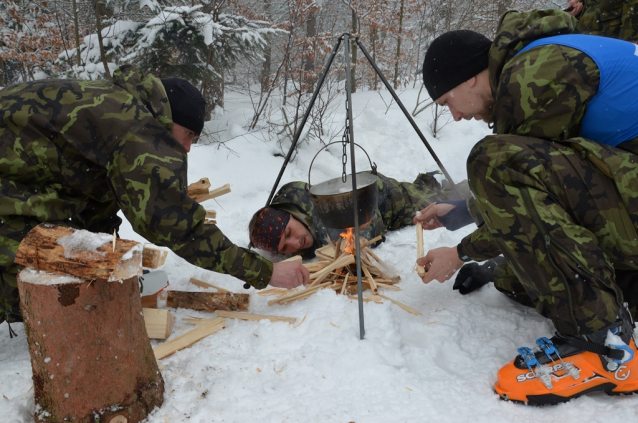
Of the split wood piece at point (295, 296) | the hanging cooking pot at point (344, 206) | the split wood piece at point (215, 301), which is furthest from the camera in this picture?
the split wood piece at point (295, 296)

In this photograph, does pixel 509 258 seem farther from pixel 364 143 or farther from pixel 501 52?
pixel 364 143

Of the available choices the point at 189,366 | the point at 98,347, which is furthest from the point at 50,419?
the point at 189,366

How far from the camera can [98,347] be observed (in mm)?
1618

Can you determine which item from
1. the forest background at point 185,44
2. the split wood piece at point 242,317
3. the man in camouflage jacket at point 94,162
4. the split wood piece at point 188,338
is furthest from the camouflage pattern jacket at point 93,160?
the forest background at point 185,44

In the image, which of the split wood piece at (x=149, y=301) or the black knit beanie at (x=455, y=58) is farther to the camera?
the split wood piece at (x=149, y=301)

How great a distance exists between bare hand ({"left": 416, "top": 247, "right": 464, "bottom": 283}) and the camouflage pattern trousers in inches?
26.0

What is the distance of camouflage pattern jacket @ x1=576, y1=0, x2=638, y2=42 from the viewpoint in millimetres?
3562

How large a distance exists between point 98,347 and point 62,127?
1031mm

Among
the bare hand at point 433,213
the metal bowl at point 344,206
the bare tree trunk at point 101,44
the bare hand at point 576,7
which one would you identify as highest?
the bare tree trunk at point 101,44

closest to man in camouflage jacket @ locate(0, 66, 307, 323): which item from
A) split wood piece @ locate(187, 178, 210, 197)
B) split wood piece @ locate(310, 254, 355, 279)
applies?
split wood piece @ locate(187, 178, 210, 197)

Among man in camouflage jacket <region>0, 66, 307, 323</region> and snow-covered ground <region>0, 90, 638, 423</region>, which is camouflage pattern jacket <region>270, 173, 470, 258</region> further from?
man in camouflage jacket <region>0, 66, 307, 323</region>

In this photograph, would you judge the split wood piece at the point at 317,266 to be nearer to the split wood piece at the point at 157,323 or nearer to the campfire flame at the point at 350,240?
the campfire flame at the point at 350,240

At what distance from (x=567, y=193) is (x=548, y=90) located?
438 mm

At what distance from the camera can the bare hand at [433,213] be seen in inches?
111
